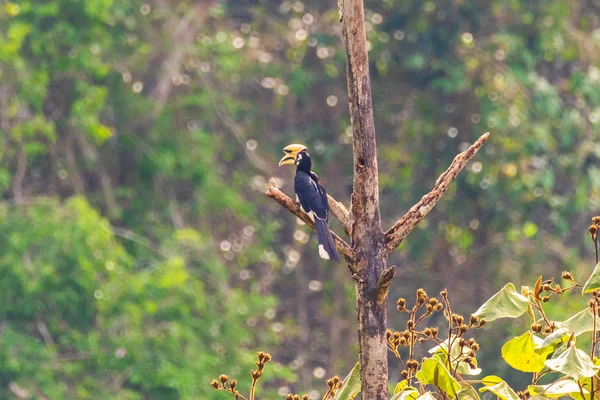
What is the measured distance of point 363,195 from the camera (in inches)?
153

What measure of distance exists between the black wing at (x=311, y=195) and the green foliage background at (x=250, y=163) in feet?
14.0

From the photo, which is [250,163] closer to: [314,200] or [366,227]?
[314,200]

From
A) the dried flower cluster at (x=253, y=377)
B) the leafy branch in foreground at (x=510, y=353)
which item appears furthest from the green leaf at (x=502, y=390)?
the dried flower cluster at (x=253, y=377)

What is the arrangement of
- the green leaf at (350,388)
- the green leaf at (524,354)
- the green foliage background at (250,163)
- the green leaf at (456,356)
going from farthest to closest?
the green foliage background at (250,163) → the green leaf at (350,388) → the green leaf at (524,354) → the green leaf at (456,356)

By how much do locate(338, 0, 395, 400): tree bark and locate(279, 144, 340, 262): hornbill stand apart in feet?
4.11

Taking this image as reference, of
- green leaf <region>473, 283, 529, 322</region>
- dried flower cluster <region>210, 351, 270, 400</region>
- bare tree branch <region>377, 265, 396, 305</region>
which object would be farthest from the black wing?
dried flower cluster <region>210, 351, 270, 400</region>

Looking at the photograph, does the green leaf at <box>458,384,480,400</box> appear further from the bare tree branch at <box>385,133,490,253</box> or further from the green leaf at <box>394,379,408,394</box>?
the bare tree branch at <box>385,133,490,253</box>

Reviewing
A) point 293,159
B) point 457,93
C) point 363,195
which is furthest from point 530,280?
point 363,195

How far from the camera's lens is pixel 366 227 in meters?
3.86

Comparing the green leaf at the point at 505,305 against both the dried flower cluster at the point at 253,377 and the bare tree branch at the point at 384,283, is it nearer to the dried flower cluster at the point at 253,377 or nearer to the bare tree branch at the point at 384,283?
the bare tree branch at the point at 384,283

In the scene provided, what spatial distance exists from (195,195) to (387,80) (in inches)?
87.9

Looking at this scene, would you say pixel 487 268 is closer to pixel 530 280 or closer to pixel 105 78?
pixel 530 280

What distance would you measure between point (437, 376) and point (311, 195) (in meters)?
3.39

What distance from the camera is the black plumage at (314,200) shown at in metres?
5.57
